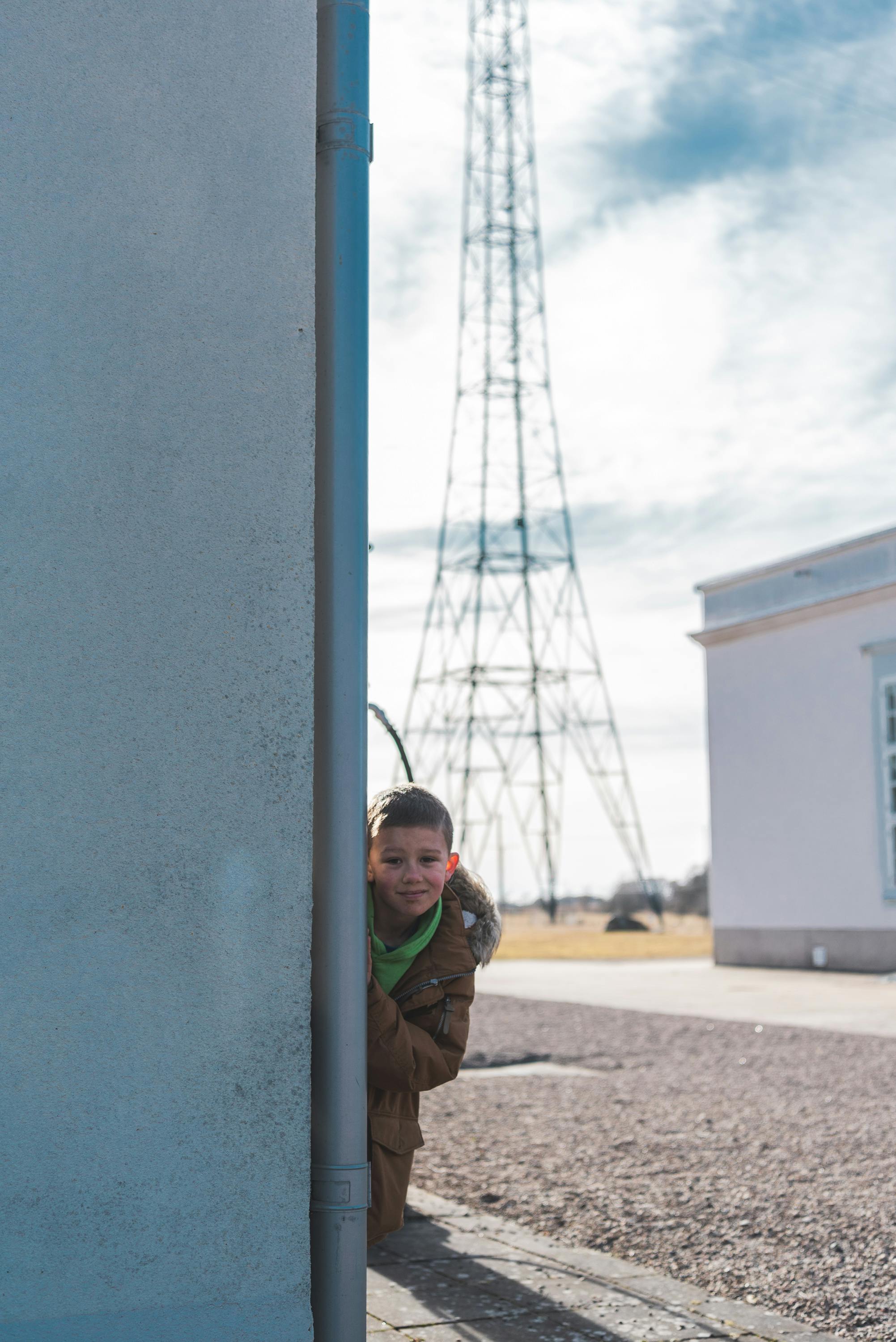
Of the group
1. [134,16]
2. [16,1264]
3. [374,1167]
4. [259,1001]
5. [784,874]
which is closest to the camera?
[16,1264]

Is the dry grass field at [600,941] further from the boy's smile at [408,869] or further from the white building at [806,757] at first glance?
the boy's smile at [408,869]

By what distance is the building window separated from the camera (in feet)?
48.1

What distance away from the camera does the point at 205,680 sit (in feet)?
6.14

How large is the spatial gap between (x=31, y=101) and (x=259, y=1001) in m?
1.35

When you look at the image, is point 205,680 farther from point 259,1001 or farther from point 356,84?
point 356,84

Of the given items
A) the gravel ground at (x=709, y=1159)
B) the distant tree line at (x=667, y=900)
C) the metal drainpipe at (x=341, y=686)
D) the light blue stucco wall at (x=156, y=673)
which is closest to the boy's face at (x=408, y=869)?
the metal drainpipe at (x=341, y=686)

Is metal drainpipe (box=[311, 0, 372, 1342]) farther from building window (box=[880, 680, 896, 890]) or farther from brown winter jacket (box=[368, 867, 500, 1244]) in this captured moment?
building window (box=[880, 680, 896, 890])

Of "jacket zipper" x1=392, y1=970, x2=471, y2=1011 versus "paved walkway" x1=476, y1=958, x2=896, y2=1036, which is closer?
"jacket zipper" x1=392, y1=970, x2=471, y2=1011

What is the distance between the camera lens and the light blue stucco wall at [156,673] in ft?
5.72

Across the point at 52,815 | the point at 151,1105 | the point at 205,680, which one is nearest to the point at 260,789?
the point at 205,680

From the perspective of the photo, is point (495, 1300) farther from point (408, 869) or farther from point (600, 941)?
point (600, 941)

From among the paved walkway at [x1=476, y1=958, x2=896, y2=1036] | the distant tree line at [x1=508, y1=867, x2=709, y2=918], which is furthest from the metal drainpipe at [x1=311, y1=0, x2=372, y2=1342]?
the distant tree line at [x1=508, y1=867, x2=709, y2=918]

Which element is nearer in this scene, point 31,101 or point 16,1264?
point 16,1264

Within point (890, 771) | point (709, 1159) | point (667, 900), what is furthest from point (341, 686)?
point (667, 900)
